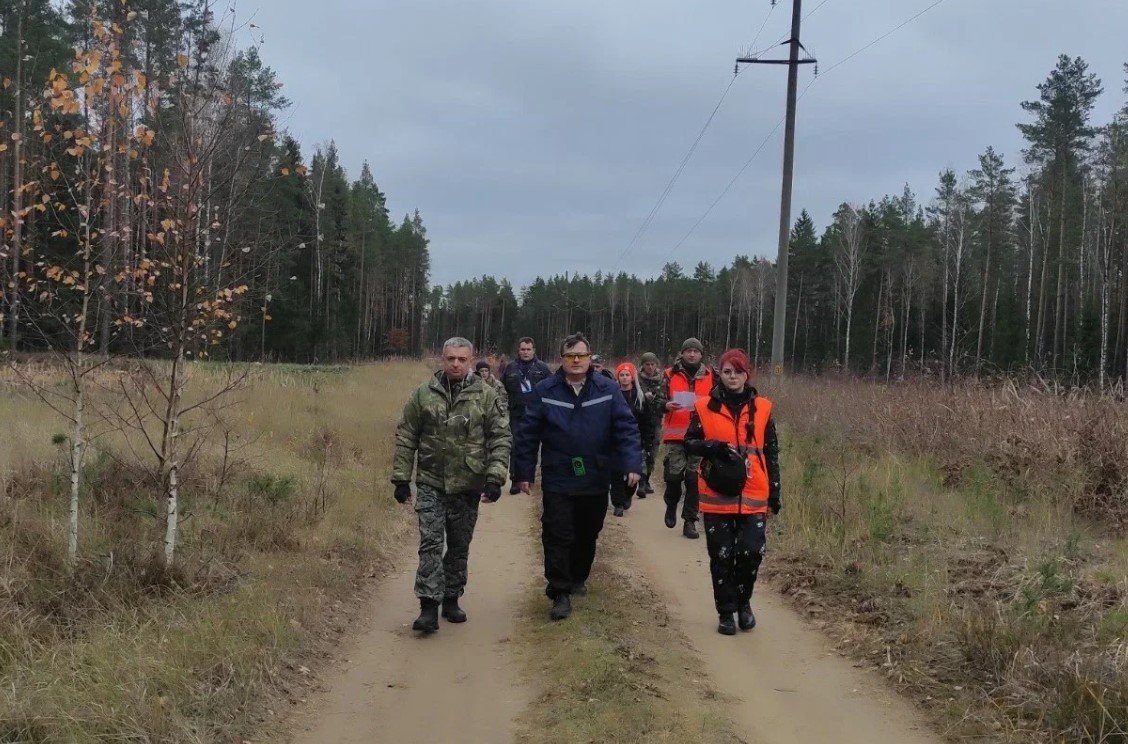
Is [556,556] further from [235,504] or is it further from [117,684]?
[235,504]

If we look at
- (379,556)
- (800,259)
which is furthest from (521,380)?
(800,259)

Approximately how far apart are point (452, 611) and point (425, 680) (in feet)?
3.61

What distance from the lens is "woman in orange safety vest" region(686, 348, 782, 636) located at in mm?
5574

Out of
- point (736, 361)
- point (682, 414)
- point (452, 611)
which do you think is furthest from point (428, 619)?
point (682, 414)

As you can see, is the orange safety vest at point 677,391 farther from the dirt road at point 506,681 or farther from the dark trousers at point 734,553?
the dark trousers at point 734,553

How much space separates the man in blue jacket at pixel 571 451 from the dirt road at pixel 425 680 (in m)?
0.63

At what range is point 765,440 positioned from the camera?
5.70 metres

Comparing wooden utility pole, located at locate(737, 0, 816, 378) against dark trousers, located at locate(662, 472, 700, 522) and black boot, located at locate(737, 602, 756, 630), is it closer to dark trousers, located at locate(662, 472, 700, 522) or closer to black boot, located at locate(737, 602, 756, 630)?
dark trousers, located at locate(662, 472, 700, 522)

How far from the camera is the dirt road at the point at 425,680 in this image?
409 cm

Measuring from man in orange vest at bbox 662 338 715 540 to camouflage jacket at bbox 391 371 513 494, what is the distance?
146 inches

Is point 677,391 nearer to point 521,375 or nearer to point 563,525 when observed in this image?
point 563,525

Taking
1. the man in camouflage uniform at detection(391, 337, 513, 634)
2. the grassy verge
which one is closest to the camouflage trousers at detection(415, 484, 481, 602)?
the man in camouflage uniform at detection(391, 337, 513, 634)

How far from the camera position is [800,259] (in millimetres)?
63562

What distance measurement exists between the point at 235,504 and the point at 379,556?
1.52m
